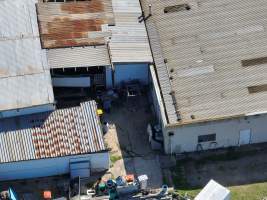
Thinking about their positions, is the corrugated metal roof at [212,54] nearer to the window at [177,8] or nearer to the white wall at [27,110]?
the window at [177,8]

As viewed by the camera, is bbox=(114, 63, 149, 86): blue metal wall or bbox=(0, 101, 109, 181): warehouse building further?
bbox=(114, 63, 149, 86): blue metal wall

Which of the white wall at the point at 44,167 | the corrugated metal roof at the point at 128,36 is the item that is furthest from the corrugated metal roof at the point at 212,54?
the white wall at the point at 44,167

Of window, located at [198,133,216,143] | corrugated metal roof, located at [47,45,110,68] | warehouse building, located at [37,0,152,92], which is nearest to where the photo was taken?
window, located at [198,133,216,143]

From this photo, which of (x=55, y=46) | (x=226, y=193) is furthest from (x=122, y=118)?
(x=226, y=193)

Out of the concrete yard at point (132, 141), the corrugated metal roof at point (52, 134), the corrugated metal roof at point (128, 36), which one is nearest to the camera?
the corrugated metal roof at point (52, 134)

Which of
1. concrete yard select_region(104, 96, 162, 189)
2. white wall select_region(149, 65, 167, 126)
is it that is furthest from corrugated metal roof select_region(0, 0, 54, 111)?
white wall select_region(149, 65, 167, 126)

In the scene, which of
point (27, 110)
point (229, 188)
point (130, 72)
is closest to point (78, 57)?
point (130, 72)

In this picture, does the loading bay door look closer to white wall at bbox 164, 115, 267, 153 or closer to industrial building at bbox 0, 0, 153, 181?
white wall at bbox 164, 115, 267, 153
